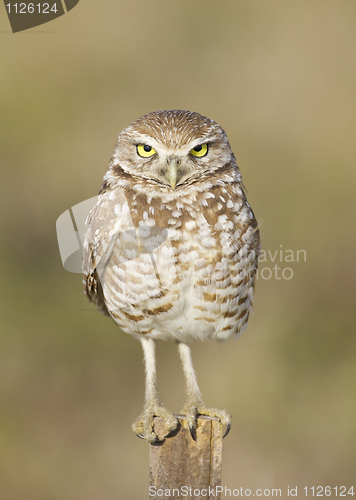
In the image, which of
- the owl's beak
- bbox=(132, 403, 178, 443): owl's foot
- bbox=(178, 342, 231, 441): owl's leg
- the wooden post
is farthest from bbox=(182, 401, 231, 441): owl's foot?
the owl's beak

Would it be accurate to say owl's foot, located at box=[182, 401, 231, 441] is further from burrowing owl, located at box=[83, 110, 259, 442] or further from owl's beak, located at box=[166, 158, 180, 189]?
owl's beak, located at box=[166, 158, 180, 189]

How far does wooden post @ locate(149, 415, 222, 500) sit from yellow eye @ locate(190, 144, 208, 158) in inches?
46.4

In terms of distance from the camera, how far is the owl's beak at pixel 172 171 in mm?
1820

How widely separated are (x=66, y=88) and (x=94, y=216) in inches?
125

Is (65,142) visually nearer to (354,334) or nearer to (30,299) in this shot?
(30,299)

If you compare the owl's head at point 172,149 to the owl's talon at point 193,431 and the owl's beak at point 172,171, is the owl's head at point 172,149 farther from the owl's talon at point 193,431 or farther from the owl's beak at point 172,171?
the owl's talon at point 193,431

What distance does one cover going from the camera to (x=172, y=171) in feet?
5.98

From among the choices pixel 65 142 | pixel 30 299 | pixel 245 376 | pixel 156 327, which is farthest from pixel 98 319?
pixel 156 327

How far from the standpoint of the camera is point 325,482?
437 centimetres

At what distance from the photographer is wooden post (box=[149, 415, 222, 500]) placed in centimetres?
189

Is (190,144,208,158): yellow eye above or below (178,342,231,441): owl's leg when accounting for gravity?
above
